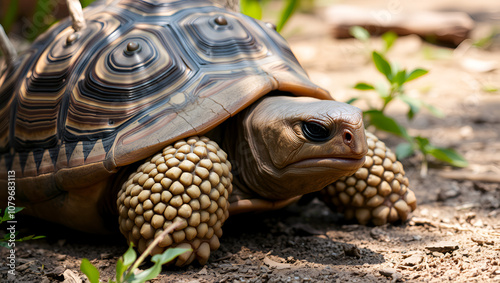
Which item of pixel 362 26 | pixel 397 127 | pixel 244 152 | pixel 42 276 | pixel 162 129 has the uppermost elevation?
pixel 162 129

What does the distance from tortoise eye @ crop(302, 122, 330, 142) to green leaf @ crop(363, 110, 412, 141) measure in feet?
4.51

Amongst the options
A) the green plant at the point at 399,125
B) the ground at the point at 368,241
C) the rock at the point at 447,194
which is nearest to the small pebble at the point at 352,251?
the ground at the point at 368,241

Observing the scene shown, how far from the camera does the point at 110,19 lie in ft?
8.97

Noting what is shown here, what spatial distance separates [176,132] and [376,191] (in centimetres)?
118

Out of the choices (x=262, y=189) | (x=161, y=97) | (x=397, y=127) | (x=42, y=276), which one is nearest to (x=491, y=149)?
(x=397, y=127)

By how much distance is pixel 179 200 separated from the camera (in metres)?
2.11

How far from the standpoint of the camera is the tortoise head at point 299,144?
6.87 feet

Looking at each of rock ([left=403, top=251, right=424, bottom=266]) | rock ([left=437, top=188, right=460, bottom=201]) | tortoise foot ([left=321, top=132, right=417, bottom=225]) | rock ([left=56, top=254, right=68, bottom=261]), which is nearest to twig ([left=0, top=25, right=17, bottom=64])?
rock ([left=56, top=254, right=68, bottom=261])

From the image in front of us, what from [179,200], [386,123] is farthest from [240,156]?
[386,123]

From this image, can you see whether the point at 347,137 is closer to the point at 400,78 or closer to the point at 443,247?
A: the point at 443,247

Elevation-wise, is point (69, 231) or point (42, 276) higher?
point (42, 276)

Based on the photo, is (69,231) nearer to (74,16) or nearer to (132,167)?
(132,167)

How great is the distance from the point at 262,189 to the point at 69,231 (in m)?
1.21

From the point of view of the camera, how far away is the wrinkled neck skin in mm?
2096
